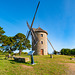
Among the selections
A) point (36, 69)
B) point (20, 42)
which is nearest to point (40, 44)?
point (20, 42)

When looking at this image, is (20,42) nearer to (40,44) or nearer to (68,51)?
(40,44)

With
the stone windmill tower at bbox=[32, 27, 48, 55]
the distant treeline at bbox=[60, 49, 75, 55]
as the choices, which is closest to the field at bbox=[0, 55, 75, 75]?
the stone windmill tower at bbox=[32, 27, 48, 55]

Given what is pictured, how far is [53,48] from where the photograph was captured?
31688 mm

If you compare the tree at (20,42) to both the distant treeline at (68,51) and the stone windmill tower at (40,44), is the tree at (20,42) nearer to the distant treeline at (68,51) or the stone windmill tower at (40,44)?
the stone windmill tower at (40,44)

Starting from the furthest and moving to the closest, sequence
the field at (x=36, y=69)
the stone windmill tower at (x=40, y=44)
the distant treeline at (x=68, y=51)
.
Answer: the distant treeline at (x=68, y=51), the stone windmill tower at (x=40, y=44), the field at (x=36, y=69)

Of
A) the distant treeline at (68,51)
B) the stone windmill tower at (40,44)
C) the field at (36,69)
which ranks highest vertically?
the stone windmill tower at (40,44)

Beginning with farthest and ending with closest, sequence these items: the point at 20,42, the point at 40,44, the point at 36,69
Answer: the point at 20,42, the point at 40,44, the point at 36,69

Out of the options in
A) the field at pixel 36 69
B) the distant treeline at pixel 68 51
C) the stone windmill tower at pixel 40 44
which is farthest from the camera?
the distant treeline at pixel 68 51

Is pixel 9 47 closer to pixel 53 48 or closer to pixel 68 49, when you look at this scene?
pixel 53 48

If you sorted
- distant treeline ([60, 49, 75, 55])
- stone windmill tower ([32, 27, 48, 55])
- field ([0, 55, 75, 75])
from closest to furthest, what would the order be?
1. field ([0, 55, 75, 75])
2. stone windmill tower ([32, 27, 48, 55])
3. distant treeline ([60, 49, 75, 55])

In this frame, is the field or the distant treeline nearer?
the field

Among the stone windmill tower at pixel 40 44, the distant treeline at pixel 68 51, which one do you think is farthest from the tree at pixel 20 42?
→ the distant treeline at pixel 68 51

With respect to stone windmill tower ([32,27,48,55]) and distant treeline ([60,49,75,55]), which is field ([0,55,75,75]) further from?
distant treeline ([60,49,75,55])

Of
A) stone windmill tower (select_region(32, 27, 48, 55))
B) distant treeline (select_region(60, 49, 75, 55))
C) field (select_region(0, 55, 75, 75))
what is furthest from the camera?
distant treeline (select_region(60, 49, 75, 55))
